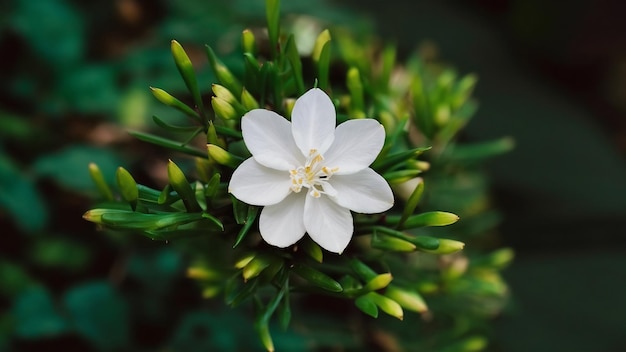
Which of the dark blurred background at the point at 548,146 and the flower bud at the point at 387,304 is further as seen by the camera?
the dark blurred background at the point at 548,146

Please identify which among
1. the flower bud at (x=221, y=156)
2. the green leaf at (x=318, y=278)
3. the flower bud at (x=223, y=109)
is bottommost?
the green leaf at (x=318, y=278)

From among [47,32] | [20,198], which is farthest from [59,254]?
[47,32]

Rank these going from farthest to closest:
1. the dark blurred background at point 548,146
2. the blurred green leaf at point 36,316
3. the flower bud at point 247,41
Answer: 1. the dark blurred background at point 548,146
2. the blurred green leaf at point 36,316
3. the flower bud at point 247,41

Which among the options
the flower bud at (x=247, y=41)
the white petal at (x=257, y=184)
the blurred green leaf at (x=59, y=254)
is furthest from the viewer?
the blurred green leaf at (x=59, y=254)

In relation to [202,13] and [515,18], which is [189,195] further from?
[515,18]

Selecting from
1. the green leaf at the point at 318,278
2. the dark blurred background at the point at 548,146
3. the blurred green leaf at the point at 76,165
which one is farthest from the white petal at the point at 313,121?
the dark blurred background at the point at 548,146

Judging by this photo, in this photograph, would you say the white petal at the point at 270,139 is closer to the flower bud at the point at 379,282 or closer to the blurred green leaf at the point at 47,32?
the flower bud at the point at 379,282

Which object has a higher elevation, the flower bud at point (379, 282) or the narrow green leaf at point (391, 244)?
the narrow green leaf at point (391, 244)

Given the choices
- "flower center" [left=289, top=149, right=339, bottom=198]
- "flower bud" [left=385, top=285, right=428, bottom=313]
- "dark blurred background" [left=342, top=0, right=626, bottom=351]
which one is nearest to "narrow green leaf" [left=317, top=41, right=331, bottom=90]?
"flower center" [left=289, top=149, right=339, bottom=198]
